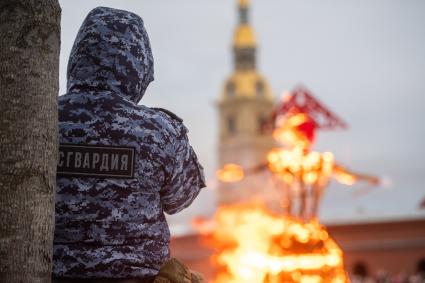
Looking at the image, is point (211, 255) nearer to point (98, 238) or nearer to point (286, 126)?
point (286, 126)

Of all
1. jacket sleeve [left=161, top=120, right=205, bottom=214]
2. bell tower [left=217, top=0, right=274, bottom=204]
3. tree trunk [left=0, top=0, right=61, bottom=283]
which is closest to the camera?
tree trunk [left=0, top=0, right=61, bottom=283]

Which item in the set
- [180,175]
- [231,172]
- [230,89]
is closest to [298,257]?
[180,175]

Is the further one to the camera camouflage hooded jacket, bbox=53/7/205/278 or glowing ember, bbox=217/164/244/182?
glowing ember, bbox=217/164/244/182

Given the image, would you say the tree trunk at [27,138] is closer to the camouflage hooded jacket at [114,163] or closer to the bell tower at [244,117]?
the camouflage hooded jacket at [114,163]

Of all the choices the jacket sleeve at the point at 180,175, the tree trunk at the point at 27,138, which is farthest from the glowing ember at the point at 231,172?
the tree trunk at the point at 27,138

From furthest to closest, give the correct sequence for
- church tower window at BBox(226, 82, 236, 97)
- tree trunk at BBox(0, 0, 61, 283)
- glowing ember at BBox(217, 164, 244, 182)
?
1. church tower window at BBox(226, 82, 236, 97)
2. glowing ember at BBox(217, 164, 244, 182)
3. tree trunk at BBox(0, 0, 61, 283)

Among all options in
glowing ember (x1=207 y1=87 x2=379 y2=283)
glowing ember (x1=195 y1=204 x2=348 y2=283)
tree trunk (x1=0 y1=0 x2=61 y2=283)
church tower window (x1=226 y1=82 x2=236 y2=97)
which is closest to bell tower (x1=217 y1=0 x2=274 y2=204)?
church tower window (x1=226 y1=82 x2=236 y2=97)

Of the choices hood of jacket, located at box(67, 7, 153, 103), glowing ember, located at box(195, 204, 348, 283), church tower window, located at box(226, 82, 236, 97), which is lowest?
glowing ember, located at box(195, 204, 348, 283)

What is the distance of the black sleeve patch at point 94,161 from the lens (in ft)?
8.30

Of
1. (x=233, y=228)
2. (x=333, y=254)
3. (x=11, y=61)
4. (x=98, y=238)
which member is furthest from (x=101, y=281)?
(x=233, y=228)

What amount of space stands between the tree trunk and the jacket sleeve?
523 millimetres

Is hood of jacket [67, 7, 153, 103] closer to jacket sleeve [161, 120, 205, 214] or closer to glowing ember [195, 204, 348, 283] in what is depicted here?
jacket sleeve [161, 120, 205, 214]

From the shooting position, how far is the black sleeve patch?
2.53 m

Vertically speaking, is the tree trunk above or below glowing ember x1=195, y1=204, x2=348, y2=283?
above
